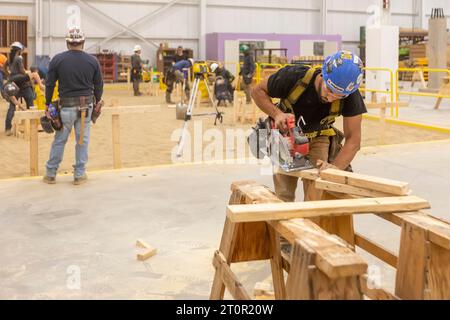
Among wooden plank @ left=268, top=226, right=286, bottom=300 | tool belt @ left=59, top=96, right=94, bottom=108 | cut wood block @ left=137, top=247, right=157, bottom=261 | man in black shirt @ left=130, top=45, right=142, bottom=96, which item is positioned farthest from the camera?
man in black shirt @ left=130, top=45, right=142, bottom=96

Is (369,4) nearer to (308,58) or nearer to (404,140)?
(308,58)

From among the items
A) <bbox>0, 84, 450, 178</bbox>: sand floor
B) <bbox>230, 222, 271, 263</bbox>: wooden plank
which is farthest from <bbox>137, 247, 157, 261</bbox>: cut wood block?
<bbox>0, 84, 450, 178</bbox>: sand floor

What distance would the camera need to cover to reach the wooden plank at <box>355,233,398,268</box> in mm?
3141

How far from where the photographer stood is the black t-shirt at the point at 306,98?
396 cm

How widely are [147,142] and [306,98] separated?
749 centimetres

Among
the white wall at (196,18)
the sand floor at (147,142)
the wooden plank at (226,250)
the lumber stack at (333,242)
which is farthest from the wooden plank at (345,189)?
the white wall at (196,18)

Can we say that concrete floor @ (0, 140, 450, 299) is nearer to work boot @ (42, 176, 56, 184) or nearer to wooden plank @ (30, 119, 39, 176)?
work boot @ (42, 176, 56, 184)

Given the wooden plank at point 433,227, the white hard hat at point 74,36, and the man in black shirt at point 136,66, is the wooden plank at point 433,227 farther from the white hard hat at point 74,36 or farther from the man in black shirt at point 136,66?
the man in black shirt at point 136,66

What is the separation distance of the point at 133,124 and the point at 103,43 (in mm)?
15423

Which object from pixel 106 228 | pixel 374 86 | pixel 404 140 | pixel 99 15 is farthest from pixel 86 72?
pixel 99 15

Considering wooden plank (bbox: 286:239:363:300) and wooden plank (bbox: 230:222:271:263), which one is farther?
wooden plank (bbox: 230:222:271:263)

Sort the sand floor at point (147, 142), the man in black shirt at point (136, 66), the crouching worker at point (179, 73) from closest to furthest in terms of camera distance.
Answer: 1. the sand floor at point (147, 142)
2. the crouching worker at point (179, 73)
3. the man in black shirt at point (136, 66)

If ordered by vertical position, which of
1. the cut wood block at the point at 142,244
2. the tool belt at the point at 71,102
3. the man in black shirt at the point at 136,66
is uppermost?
the man in black shirt at the point at 136,66

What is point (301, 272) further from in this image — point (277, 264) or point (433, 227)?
point (277, 264)
